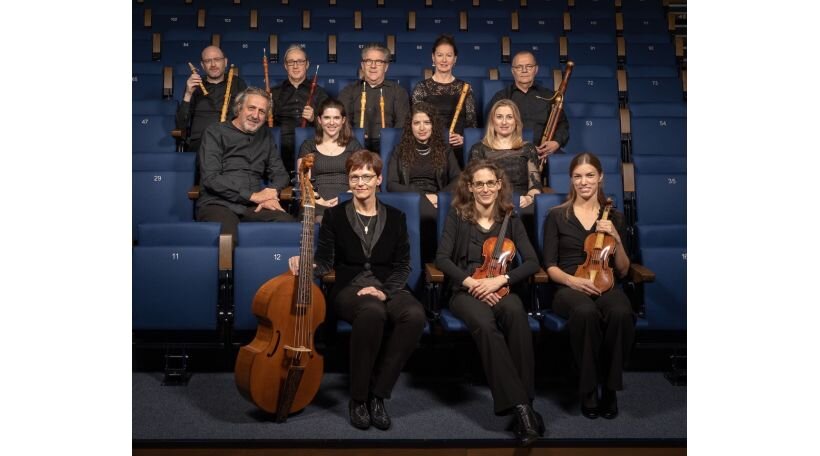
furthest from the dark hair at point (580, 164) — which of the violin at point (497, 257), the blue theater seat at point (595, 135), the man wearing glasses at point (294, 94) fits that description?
the man wearing glasses at point (294, 94)

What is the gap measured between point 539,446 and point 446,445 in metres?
0.12

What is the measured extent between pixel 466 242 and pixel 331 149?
413 mm

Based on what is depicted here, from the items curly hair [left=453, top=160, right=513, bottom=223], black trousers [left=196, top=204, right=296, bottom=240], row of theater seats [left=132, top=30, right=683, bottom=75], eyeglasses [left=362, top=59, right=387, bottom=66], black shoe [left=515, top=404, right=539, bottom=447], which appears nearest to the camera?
black shoe [left=515, top=404, right=539, bottom=447]

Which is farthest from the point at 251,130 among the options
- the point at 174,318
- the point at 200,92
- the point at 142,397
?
the point at 142,397

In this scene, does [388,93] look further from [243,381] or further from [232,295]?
[243,381]

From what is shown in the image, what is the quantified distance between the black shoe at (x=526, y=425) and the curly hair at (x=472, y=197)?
12.6 inches

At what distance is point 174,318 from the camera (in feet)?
4.56

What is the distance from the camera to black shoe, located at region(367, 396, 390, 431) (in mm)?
1219

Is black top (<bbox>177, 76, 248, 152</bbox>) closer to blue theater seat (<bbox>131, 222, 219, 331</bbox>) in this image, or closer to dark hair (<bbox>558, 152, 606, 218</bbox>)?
blue theater seat (<bbox>131, 222, 219, 331</bbox>)

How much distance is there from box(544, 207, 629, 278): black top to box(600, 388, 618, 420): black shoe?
8.1 inches

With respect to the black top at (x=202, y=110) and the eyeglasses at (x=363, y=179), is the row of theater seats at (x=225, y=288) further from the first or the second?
the black top at (x=202, y=110)

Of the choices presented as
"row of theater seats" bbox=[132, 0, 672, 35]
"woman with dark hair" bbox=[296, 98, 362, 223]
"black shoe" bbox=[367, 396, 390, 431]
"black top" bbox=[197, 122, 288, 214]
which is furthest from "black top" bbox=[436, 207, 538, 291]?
"row of theater seats" bbox=[132, 0, 672, 35]

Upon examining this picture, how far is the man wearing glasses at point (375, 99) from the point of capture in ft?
6.21

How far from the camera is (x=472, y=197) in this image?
1399 millimetres
